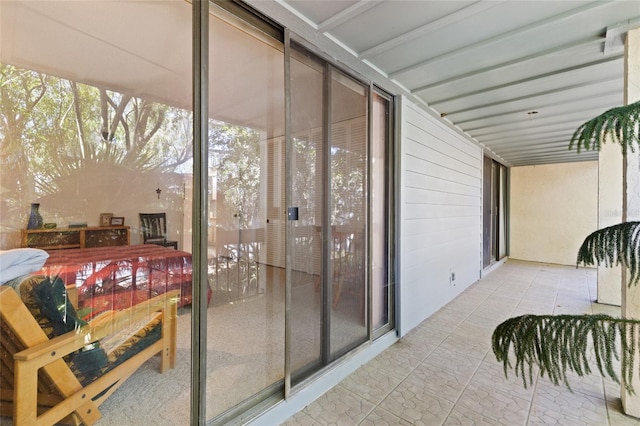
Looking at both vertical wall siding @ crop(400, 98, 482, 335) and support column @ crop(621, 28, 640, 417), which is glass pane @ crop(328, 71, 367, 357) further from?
support column @ crop(621, 28, 640, 417)

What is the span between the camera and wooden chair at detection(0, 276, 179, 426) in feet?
3.72

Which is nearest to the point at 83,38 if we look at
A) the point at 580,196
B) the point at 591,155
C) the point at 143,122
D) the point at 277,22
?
the point at 143,122

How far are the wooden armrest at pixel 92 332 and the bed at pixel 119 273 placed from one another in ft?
0.12

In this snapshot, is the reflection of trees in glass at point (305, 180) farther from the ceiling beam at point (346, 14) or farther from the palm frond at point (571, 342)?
the palm frond at point (571, 342)

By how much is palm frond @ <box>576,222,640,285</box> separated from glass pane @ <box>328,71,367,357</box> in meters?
1.44

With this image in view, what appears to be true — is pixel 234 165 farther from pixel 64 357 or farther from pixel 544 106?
pixel 544 106

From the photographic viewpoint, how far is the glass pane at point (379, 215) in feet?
8.74

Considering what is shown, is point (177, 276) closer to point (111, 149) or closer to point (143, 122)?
point (111, 149)

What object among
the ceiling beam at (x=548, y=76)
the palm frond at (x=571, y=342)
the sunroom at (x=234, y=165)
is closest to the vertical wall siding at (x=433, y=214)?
the sunroom at (x=234, y=165)

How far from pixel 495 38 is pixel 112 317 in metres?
2.98

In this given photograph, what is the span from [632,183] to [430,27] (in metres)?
1.70

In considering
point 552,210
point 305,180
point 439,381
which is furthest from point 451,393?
point 552,210

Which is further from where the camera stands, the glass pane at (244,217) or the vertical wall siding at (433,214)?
the vertical wall siding at (433,214)

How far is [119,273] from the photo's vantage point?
1.44 meters
